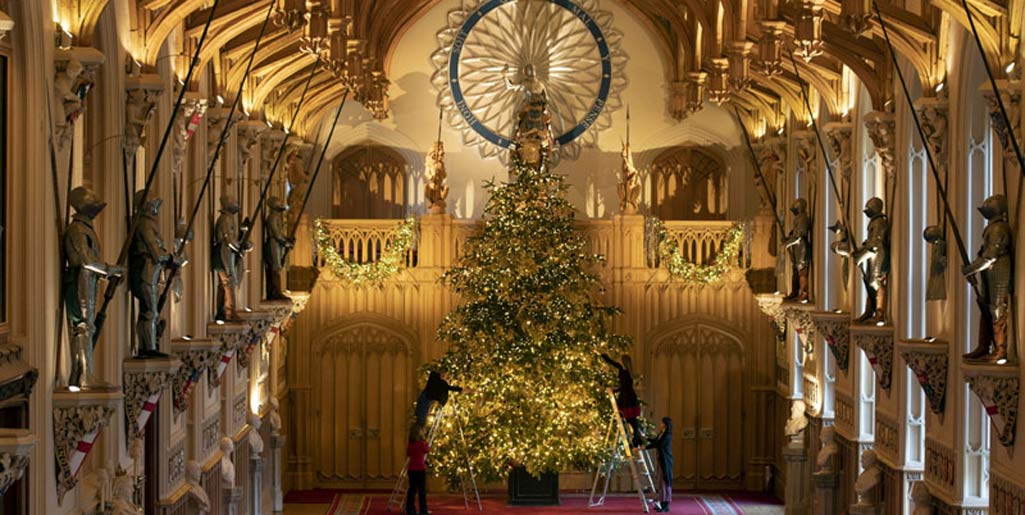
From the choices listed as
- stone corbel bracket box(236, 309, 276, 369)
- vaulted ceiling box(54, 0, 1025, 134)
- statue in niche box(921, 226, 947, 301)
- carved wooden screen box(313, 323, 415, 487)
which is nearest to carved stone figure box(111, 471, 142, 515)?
vaulted ceiling box(54, 0, 1025, 134)

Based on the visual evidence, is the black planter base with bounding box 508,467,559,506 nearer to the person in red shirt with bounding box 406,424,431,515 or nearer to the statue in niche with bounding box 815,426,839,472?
the person in red shirt with bounding box 406,424,431,515

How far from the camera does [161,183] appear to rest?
14.6 m

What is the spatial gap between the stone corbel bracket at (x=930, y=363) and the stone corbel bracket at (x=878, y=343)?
1774mm

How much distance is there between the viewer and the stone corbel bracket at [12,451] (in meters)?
7.81

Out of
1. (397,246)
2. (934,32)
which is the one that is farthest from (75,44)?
(397,246)

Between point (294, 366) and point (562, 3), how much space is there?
708 cm

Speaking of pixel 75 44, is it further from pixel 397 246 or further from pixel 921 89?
pixel 397 246

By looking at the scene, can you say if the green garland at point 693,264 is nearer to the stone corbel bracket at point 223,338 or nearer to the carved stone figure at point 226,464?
the carved stone figure at point 226,464

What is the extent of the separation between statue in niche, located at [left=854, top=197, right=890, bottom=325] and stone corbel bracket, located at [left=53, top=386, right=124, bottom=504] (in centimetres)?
825

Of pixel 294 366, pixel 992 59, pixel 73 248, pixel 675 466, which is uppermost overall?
pixel 992 59

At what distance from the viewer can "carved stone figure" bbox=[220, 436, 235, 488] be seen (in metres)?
17.9

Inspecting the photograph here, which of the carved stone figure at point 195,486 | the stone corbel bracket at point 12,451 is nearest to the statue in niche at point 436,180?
the carved stone figure at point 195,486

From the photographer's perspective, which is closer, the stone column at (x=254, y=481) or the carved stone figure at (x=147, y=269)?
the carved stone figure at (x=147, y=269)

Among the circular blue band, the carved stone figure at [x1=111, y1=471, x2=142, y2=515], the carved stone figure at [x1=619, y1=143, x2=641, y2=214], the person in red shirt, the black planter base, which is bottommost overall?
the black planter base
